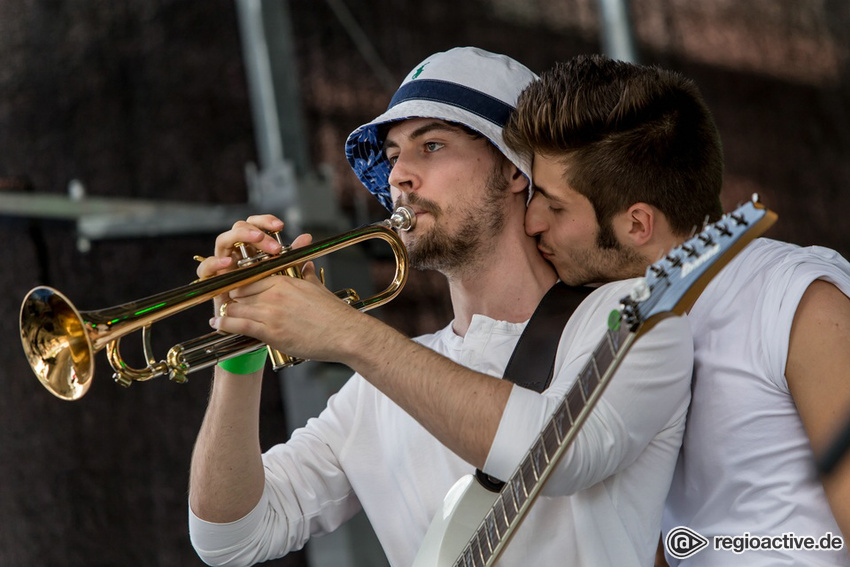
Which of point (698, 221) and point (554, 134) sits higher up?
point (554, 134)

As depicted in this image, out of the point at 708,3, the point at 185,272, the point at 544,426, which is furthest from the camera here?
the point at 708,3

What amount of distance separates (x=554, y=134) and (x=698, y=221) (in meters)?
0.37

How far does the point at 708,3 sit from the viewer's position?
5.56 m

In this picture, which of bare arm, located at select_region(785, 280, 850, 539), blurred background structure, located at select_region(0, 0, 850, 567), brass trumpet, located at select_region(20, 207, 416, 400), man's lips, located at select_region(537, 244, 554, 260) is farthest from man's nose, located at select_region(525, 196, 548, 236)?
blurred background structure, located at select_region(0, 0, 850, 567)

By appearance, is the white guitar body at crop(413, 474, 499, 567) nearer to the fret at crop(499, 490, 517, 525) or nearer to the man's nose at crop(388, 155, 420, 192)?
the fret at crop(499, 490, 517, 525)

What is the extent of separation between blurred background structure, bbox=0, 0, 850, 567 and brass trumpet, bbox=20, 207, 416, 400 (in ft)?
5.72

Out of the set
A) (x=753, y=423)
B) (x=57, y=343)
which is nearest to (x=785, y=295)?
(x=753, y=423)

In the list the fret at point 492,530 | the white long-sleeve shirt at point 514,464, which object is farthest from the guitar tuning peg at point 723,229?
the fret at point 492,530

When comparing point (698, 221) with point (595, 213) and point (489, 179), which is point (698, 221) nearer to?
point (595, 213)

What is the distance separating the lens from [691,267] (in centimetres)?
147

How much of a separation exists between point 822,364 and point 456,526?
0.77 meters

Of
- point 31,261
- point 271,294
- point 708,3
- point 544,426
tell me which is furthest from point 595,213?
point 708,3

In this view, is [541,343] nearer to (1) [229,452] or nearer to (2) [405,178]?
(2) [405,178]

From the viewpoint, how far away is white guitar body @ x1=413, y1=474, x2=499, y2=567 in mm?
1905
